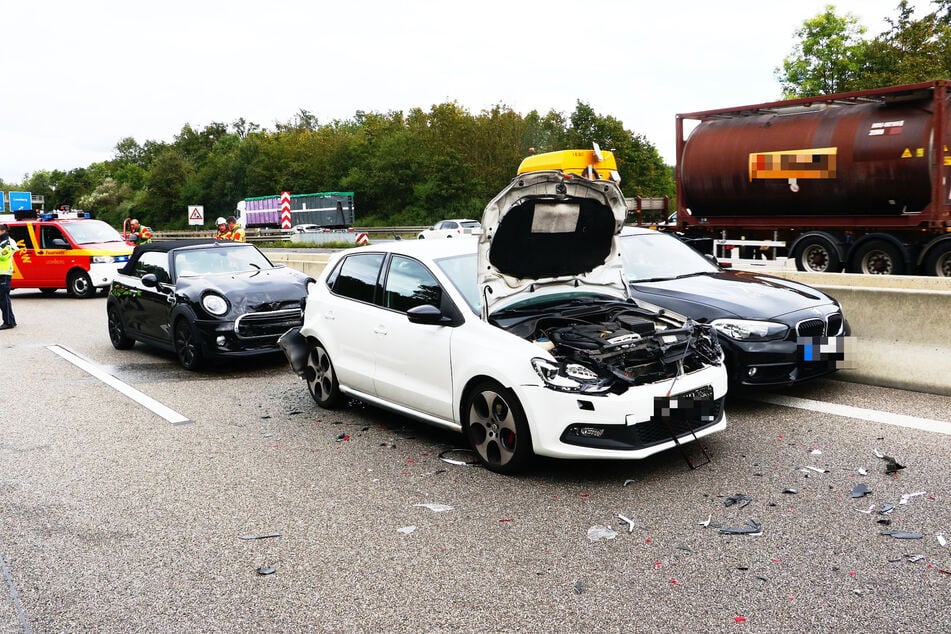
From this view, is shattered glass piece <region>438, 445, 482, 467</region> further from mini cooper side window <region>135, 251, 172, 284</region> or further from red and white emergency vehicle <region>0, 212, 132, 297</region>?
red and white emergency vehicle <region>0, 212, 132, 297</region>

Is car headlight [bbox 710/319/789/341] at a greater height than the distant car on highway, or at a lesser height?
lesser

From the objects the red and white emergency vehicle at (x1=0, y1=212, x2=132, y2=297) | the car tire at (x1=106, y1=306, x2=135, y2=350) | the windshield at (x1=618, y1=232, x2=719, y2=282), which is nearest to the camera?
the windshield at (x1=618, y1=232, x2=719, y2=282)

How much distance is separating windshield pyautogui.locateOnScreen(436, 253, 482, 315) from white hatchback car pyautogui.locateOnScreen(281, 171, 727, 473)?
1 centimetres

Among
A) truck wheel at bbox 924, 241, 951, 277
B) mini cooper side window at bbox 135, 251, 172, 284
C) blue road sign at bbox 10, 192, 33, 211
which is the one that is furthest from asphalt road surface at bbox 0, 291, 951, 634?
blue road sign at bbox 10, 192, 33, 211

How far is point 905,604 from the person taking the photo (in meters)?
3.56

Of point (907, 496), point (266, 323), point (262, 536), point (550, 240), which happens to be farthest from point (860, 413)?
point (266, 323)

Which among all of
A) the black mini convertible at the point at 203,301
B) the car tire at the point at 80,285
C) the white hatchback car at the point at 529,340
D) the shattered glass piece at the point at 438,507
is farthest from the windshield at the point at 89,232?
the shattered glass piece at the point at 438,507

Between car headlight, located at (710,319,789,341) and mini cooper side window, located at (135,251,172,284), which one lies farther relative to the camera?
mini cooper side window, located at (135,251,172,284)

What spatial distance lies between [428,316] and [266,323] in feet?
14.5

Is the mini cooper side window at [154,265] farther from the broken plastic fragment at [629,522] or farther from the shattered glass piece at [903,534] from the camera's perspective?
the shattered glass piece at [903,534]

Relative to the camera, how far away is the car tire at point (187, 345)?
9672 mm

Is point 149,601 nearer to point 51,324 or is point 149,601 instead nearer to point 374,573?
point 374,573

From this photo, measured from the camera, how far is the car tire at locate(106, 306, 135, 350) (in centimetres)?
1160

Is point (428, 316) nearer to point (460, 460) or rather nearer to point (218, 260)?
point (460, 460)
